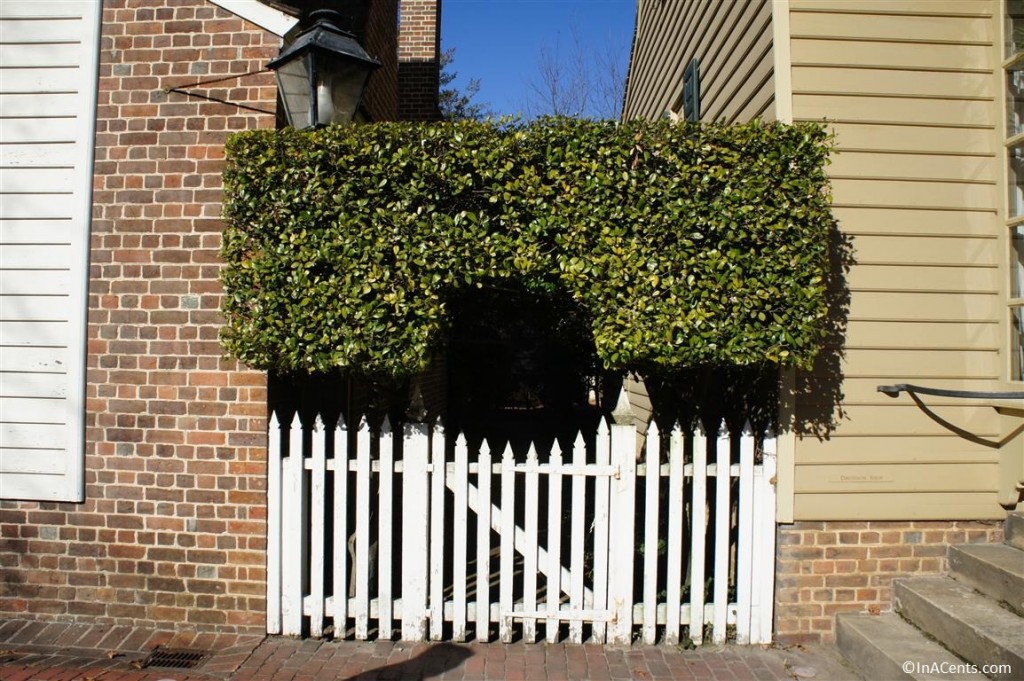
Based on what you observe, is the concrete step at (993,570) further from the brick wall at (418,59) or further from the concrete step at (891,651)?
the brick wall at (418,59)

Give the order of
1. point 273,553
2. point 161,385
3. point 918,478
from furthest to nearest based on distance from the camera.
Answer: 1. point 161,385
2. point 273,553
3. point 918,478

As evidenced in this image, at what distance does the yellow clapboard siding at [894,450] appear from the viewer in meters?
4.22

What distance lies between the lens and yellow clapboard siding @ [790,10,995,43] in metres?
4.29

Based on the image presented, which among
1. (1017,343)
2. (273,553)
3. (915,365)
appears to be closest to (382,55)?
(273,553)

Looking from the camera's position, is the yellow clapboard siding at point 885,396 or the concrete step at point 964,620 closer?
the concrete step at point 964,620

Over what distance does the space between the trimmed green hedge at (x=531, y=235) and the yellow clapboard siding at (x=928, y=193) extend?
1.99 ft

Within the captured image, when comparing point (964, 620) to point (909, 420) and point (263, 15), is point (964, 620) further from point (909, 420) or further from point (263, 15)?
point (263, 15)

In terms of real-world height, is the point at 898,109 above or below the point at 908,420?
above

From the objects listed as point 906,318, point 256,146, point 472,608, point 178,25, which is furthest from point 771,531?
point 178,25

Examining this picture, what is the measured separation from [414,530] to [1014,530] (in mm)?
3602

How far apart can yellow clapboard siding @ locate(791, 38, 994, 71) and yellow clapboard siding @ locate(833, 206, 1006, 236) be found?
2.96ft

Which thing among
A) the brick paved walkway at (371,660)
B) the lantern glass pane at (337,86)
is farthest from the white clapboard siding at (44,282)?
the lantern glass pane at (337,86)

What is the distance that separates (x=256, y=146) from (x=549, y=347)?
25.2 feet

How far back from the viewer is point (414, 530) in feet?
14.2
